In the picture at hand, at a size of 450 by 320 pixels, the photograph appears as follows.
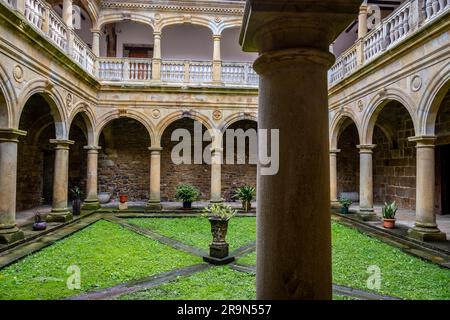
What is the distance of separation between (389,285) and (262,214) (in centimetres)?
369

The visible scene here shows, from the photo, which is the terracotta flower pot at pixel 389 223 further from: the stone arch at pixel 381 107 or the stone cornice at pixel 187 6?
the stone cornice at pixel 187 6

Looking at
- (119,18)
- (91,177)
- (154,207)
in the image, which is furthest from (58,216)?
(119,18)

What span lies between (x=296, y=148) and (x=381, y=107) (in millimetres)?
8256

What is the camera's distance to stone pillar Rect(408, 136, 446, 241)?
6.84 m

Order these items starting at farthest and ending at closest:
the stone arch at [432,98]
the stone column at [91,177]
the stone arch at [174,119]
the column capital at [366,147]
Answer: the stone arch at [174,119]
the stone column at [91,177]
the column capital at [366,147]
the stone arch at [432,98]

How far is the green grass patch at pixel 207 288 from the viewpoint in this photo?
4064 millimetres

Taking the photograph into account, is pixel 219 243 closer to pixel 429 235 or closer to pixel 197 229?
pixel 197 229

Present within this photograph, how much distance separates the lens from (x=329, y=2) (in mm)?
1782

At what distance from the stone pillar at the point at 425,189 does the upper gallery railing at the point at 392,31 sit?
2.47m

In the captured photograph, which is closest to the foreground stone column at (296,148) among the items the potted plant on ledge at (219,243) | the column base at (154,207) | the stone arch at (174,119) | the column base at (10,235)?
the potted plant on ledge at (219,243)

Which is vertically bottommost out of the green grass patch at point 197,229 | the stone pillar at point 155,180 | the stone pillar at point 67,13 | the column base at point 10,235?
the green grass patch at point 197,229

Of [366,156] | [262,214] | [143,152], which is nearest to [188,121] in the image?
[143,152]

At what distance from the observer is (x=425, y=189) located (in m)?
6.90

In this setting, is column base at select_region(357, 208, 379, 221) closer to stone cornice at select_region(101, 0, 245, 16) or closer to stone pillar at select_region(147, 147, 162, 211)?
stone pillar at select_region(147, 147, 162, 211)
